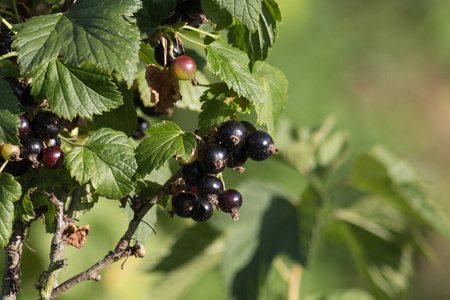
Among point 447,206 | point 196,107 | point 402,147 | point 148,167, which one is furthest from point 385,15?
point 148,167

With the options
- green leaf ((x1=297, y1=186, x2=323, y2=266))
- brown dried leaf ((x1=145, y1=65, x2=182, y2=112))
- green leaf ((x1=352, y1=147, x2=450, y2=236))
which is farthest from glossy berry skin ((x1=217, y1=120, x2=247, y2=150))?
green leaf ((x1=352, y1=147, x2=450, y2=236))

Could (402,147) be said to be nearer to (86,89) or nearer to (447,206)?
(447,206)

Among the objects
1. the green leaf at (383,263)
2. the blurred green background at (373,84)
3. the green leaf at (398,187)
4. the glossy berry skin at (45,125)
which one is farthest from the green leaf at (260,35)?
the blurred green background at (373,84)

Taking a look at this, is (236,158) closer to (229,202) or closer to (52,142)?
(229,202)

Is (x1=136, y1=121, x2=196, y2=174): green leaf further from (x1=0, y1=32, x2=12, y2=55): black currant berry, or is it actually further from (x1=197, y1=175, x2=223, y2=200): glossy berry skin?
(x1=0, y1=32, x2=12, y2=55): black currant berry

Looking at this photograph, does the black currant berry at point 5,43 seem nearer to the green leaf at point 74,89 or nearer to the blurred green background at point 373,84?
the green leaf at point 74,89

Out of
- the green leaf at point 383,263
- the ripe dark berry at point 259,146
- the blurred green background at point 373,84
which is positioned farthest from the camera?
the blurred green background at point 373,84
